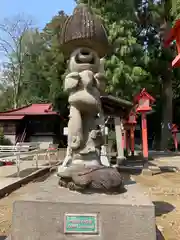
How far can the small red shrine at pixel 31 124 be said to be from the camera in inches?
891

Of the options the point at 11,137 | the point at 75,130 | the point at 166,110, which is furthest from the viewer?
the point at 166,110

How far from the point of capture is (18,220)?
3039 mm

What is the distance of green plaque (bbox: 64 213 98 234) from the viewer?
2.94m

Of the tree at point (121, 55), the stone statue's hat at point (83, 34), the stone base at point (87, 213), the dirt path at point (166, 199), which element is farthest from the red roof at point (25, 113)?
the stone base at point (87, 213)

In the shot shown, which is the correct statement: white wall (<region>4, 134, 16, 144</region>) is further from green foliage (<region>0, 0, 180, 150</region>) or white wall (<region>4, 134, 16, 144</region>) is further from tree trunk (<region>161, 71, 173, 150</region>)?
tree trunk (<region>161, 71, 173, 150</region>)

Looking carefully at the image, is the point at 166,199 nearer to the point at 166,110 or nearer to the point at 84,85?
the point at 84,85

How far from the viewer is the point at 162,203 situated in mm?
6363

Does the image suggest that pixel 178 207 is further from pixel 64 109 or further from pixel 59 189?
pixel 64 109

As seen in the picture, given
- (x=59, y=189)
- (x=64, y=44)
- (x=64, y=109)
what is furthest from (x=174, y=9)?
(x=59, y=189)

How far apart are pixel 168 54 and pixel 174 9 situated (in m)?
5.83

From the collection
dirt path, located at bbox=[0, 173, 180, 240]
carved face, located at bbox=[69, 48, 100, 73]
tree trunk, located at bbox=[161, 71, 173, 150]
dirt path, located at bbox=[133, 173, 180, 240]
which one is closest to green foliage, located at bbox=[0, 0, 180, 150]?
tree trunk, located at bbox=[161, 71, 173, 150]

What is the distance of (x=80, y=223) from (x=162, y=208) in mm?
3452

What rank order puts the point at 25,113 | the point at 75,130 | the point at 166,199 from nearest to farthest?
the point at 75,130 < the point at 166,199 < the point at 25,113

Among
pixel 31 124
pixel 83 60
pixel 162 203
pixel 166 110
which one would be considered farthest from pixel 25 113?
pixel 83 60
